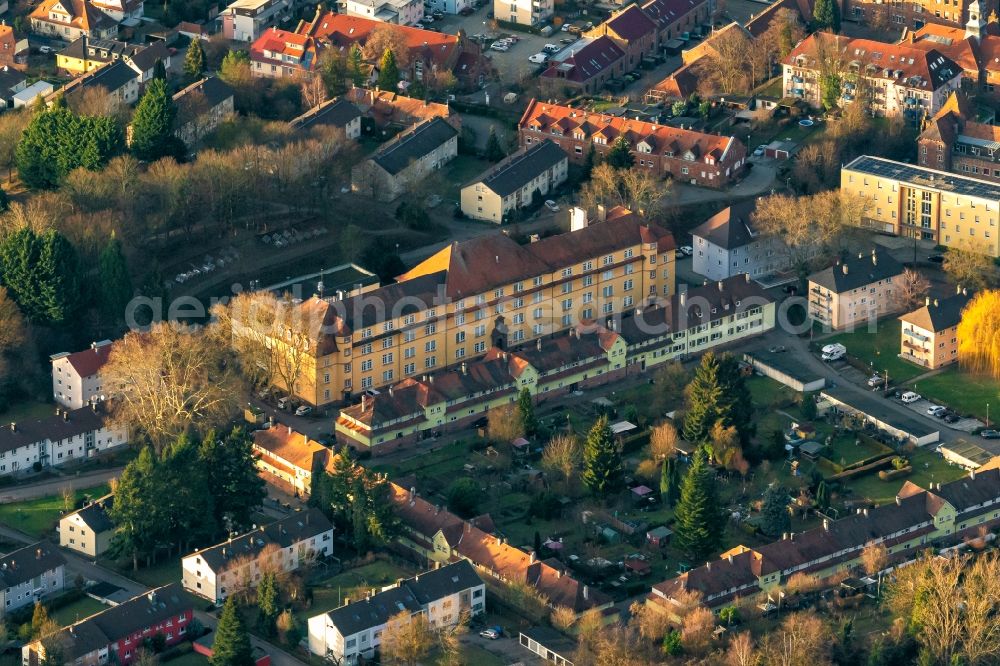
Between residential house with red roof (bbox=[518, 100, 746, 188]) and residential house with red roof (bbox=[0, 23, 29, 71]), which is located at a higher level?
residential house with red roof (bbox=[0, 23, 29, 71])

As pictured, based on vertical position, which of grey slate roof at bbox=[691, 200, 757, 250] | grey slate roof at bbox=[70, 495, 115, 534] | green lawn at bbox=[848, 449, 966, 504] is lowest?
green lawn at bbox=[848, 449, 966, 504]

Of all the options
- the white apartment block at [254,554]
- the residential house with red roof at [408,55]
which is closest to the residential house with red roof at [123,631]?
the white apartment block at [254,554]

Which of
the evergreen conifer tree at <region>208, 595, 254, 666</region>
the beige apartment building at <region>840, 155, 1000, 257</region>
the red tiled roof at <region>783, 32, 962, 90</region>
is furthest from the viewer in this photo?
the red tiled roof at <region>783, 32, 962, 90</region>

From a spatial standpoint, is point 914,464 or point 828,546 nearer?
point 828,546

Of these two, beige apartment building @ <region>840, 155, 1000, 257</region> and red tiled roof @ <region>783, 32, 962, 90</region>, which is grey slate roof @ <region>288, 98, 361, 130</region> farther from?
beige apartment building @ <region>840, 155, 1000, 257</region>

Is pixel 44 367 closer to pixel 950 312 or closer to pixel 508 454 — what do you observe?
pixel 508 454

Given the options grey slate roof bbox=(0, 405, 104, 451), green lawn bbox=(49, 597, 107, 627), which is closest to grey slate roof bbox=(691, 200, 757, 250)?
grey slate roof bbox=(0, 405, 104, 451)

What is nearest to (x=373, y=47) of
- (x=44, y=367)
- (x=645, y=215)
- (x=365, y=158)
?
(x=365, y=158)
